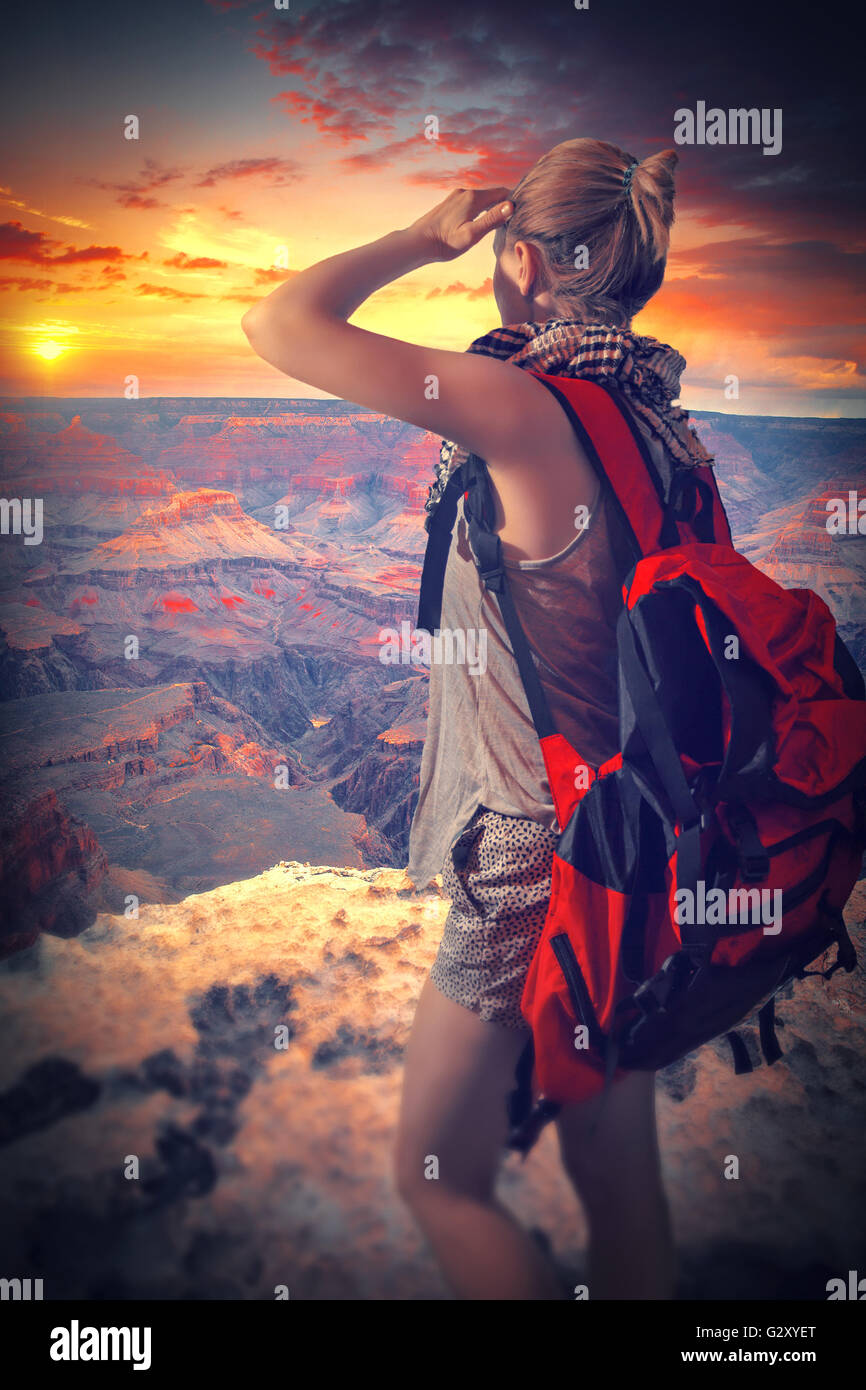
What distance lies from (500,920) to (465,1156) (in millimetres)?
315

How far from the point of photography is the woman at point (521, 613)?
0.88 metres

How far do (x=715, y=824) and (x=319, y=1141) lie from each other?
3.39 feet

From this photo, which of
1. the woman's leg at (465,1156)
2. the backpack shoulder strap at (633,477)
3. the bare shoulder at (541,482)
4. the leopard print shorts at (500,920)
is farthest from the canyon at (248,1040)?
the bare shoulder at (541,482)

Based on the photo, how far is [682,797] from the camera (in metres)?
0.89

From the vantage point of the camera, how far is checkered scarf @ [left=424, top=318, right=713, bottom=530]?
3.06 ft

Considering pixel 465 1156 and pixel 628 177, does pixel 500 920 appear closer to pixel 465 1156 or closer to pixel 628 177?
pixel 465 1156

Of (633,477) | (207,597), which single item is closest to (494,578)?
(633,477)

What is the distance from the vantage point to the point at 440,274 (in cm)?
189

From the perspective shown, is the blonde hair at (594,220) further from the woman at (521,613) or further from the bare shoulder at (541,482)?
the bare shoulder at (541,482)

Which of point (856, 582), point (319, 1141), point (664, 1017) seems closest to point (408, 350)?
point (664, 1017)

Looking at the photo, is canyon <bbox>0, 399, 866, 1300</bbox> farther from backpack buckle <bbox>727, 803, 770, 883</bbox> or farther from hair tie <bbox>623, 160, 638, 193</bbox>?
hair tie <bbox>623, 160, 638, 193</bbox>

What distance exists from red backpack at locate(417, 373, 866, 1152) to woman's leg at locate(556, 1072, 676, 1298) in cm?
7

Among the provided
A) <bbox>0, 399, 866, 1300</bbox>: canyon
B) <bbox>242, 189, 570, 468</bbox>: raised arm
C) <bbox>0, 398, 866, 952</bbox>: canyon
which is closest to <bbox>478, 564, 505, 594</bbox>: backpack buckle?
<bbox>242, 189, 570, 468</bbox>: raised arm

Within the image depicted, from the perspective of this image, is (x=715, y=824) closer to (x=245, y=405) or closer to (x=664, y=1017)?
(x=664, y=1017)
